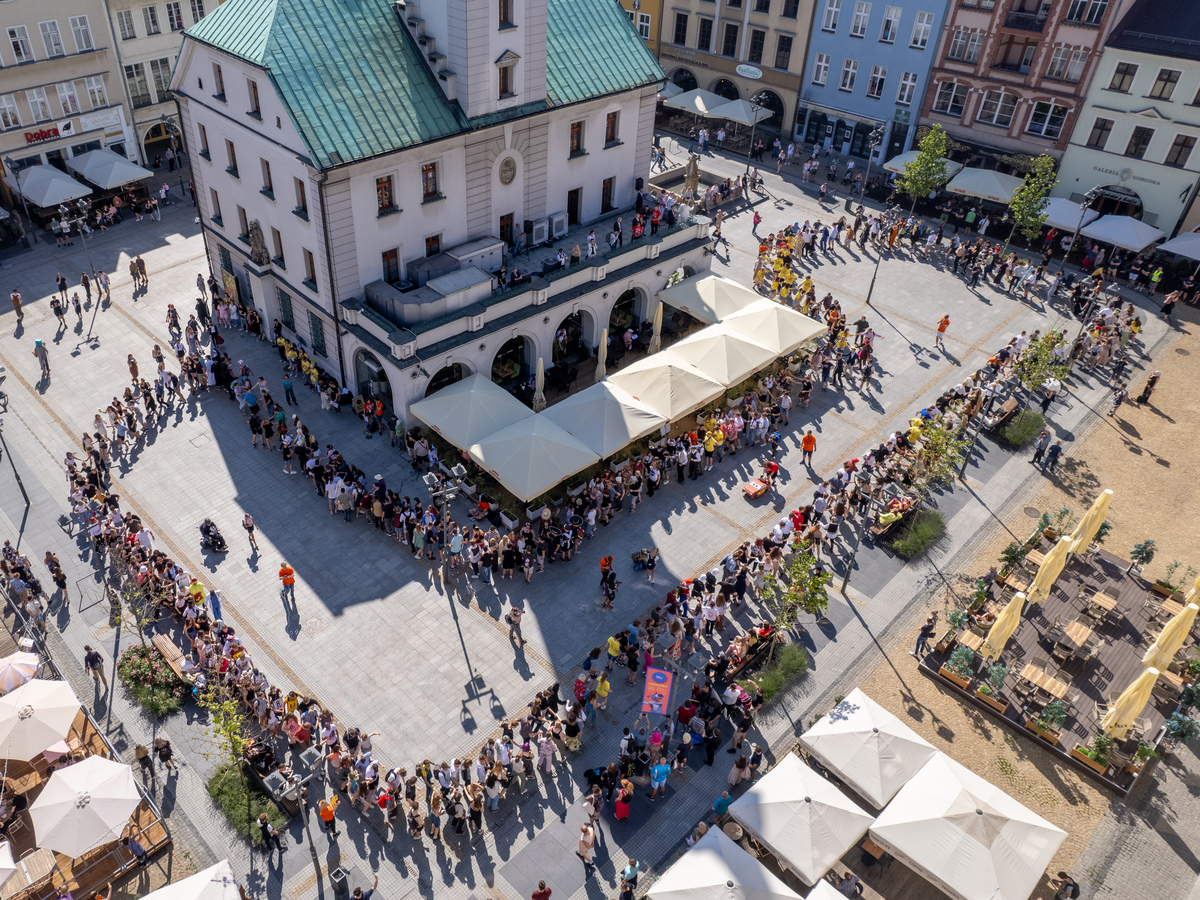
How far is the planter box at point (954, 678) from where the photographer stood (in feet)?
96.2

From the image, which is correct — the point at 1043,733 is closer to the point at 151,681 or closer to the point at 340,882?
the point at 340,882

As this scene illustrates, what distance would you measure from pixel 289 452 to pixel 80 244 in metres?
26.9

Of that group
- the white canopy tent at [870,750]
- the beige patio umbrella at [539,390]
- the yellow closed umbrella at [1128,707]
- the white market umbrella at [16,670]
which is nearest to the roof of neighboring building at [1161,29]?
the beige patio umbrella at [539,390]

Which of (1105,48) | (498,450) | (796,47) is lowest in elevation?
(498,450)

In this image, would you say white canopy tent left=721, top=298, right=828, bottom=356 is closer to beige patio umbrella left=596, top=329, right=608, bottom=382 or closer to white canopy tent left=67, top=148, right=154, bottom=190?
beige patio umbrella left=596, top=329, right=608, bottom=382

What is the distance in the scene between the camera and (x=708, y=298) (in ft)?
147

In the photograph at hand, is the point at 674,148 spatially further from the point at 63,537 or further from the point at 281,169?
the point at 63,537

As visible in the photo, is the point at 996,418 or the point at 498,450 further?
the point at 996,418

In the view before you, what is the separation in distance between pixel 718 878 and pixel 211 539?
21331mm

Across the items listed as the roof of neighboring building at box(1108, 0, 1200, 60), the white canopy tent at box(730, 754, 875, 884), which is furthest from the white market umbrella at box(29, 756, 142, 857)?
the roof of neighboring building at box(1108, 0, 1200, 60)

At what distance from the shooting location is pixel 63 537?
33500 mm

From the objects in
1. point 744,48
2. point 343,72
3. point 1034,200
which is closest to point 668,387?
point 343,72

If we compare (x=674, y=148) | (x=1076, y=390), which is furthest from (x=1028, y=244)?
(x=674, y=148)

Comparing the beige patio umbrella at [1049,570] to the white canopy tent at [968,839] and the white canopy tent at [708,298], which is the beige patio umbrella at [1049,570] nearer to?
the white canopy tent at [968,839]
